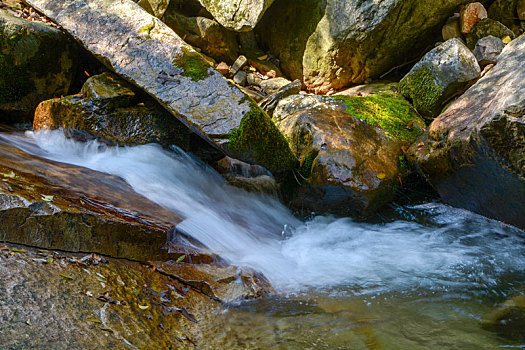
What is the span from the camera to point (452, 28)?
6617 mm

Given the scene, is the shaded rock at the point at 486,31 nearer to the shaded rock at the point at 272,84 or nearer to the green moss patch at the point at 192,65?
the shaded rock at the point at 272,84

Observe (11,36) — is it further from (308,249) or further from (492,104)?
(492,104)

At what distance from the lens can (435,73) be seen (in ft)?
18.4

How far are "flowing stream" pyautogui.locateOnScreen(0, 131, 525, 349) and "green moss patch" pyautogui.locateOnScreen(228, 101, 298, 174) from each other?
0.82 metres

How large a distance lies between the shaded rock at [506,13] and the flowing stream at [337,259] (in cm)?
433

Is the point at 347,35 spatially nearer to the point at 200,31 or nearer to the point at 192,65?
the point at 200,31

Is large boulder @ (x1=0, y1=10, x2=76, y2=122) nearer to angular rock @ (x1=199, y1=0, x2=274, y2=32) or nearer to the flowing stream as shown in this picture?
the flowing stream

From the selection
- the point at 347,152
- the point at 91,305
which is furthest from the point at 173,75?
the point at 91,305

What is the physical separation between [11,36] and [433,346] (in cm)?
638

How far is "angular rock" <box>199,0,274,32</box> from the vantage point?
6969 millimetres

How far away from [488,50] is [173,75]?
16.2ft

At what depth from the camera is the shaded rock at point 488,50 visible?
18.6 feet

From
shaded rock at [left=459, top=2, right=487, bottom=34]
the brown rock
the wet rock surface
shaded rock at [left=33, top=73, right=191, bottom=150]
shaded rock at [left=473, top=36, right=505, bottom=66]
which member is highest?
shaded rock at [left=459, top=2, right=487, bottom=34]

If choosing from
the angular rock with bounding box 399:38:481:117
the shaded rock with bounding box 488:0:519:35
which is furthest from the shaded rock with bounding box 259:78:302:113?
the shaded rock with bounding box 488:0:519:35
